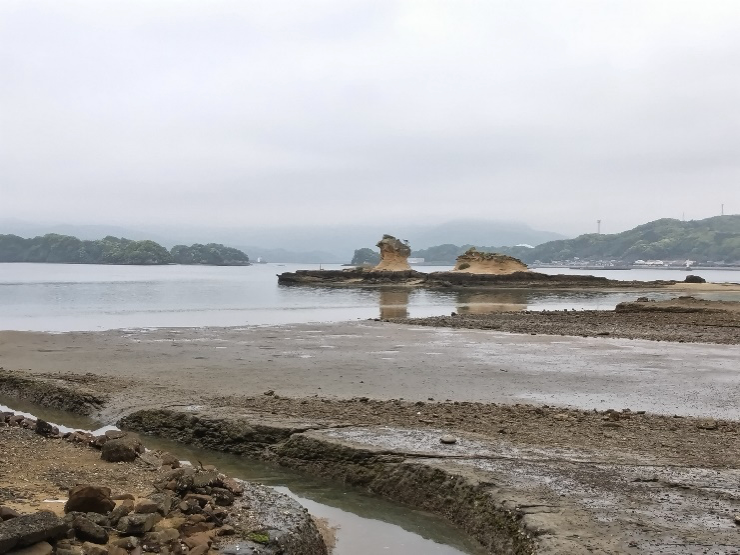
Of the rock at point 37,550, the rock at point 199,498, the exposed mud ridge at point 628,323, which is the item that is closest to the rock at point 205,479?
the rock at point 199,498

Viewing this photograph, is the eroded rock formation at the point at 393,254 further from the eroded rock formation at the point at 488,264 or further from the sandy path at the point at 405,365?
the sandy path at the point at 405,365

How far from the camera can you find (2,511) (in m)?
4.20

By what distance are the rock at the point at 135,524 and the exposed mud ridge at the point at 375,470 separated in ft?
8.71

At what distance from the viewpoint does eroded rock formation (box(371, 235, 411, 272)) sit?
87.0 metres

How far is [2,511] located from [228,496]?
155 centimetres

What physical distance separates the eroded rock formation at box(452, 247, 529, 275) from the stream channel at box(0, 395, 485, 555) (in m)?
74.6

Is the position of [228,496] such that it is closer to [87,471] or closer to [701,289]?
[87,471]

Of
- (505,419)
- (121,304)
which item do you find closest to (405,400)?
(505,419)

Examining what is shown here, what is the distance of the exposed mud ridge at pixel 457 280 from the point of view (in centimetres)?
7450

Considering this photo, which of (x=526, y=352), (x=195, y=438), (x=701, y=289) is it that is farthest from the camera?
(x=701, y=289)

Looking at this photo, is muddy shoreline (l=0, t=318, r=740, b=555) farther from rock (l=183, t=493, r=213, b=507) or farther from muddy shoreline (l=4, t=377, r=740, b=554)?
rock (l=183, t=493, r=213, b=507)

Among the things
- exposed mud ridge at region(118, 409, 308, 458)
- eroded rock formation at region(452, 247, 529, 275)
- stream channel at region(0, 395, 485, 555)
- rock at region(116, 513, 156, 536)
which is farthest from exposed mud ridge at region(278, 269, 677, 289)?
rock at region(116, 513, 156, 536)

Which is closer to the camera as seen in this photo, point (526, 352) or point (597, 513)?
point (597, 513)

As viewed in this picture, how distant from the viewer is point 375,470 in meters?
6.93
